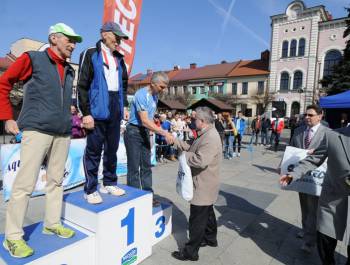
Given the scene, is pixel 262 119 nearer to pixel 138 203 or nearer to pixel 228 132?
pixel 228 132

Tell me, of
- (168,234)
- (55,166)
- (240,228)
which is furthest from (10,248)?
(240,228)

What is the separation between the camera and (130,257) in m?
2.79

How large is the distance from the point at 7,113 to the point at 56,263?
1276mm

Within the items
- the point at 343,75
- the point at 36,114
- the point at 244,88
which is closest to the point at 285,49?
the point at 244,88

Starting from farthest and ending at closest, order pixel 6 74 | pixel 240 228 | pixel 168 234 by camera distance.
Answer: pixel 240 228, pixel 168 234, pixel 6 74

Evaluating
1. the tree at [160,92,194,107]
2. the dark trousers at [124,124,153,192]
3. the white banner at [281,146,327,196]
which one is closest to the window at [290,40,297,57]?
the tree at [160,92,194,107]

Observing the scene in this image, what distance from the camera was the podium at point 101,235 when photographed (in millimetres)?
2127

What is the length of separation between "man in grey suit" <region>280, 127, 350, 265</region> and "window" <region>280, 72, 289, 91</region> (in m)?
38.3

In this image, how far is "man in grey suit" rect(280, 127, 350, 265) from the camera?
86.0 inches

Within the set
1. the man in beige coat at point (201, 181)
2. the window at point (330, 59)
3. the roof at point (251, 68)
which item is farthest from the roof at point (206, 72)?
the man in beige coat at point (201, 181)

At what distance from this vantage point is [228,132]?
1079cm

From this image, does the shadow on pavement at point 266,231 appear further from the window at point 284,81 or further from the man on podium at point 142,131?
the window at point 284,81

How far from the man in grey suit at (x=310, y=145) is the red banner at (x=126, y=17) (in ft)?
13.0

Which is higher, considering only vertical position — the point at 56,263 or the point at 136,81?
the point at 136,81
